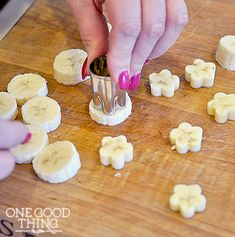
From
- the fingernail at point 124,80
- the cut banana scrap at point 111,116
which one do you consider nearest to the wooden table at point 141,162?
the cut banana scrap at point 111,116

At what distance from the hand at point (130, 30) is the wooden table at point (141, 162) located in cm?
15

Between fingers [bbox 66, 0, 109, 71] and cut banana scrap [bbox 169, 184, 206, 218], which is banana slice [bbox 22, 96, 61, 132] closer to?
fingers [bbox 66, 0, 109, 71]

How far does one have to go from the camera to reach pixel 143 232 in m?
1.08

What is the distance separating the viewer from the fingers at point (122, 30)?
3.49 ft

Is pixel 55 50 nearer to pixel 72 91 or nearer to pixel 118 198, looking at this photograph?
pixel 72 91

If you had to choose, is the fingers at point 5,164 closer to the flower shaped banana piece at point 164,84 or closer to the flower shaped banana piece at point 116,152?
the flower shaped banana piece at point 116,152

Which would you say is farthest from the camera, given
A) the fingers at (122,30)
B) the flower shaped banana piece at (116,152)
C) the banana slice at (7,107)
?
the banana slice at (7,107)

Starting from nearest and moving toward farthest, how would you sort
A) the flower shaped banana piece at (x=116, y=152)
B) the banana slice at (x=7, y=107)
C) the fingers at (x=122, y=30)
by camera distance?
the fingers at (x=122, y=30)
the flower shaped banana piece at (x=116, y=152)
the banana slice at (x=7, y=107)

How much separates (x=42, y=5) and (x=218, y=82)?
620 mm

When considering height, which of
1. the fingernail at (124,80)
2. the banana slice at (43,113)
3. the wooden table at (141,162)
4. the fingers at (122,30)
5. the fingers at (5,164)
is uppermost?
the fingers at (122,30)

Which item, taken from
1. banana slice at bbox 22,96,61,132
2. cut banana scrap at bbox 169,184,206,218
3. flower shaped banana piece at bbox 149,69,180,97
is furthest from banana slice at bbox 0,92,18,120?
cut banana scrap at bbox 169,184,206,218

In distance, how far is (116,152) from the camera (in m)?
1.18

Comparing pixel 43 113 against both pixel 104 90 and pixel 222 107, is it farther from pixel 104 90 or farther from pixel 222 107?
pixel 222 107

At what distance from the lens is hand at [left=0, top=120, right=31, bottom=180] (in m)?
1.11
